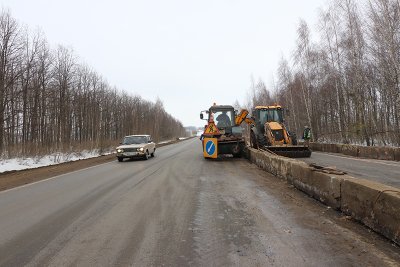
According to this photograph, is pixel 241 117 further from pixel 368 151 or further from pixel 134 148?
pixel 368 151

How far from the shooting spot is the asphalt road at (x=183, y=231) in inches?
174

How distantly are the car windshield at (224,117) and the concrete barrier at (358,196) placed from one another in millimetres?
11822

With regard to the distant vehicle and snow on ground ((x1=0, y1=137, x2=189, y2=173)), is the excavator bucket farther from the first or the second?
snow on ground ((x1=0, y1=137, x2=189, y2=173))

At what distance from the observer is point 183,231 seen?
18.6 ft

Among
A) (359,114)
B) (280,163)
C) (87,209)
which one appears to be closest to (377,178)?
(280,163)

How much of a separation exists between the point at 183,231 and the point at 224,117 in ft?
54.6

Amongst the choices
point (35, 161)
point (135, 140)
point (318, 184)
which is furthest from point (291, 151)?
point (35, 161)

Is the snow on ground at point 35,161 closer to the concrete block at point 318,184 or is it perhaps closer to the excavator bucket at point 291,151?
the excavator bucket at point 291,151

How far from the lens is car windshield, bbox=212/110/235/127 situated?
2186 centimetres

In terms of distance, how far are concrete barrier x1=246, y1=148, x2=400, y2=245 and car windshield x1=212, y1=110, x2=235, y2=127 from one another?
11.8 meters

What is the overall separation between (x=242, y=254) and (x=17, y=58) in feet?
101

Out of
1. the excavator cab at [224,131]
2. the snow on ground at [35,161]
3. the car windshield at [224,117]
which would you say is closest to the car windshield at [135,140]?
the excavator cab at [224,131]

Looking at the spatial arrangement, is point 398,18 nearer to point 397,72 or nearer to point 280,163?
point 397,72

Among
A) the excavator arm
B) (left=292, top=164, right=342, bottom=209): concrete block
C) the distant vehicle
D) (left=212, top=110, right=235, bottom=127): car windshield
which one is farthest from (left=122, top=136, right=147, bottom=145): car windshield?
(left=292, top=164, right=342, bottom=209): concrete block
